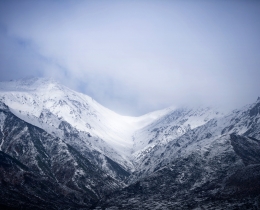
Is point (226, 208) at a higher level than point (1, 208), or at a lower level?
lower

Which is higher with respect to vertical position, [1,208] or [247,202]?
[1,208]

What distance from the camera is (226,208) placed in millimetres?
196000

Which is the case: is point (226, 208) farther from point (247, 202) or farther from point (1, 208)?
point (1, 208)

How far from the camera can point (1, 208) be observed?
196m

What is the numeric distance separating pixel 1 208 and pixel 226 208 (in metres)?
159

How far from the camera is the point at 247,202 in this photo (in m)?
200

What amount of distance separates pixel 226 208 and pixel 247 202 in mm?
17147

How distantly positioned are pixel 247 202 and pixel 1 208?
176 metres

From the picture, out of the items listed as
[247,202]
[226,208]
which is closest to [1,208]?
[226,208]
